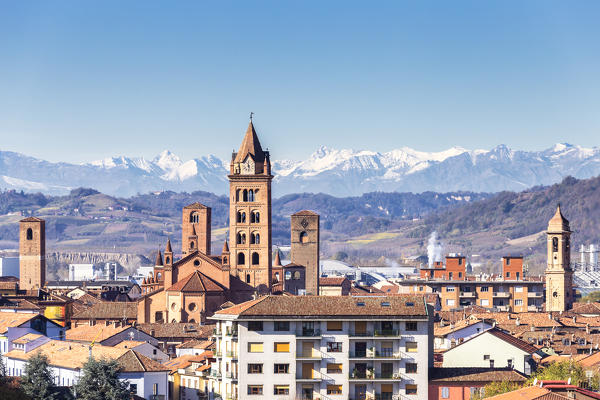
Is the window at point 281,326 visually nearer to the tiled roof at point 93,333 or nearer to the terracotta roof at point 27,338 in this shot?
the terracotta roof at point 27,338

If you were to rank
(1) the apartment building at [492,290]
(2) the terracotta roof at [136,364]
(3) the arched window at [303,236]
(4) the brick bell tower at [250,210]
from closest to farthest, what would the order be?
(2) the terracotta roof at [136,364] → (4) the brick bell tower at [250,210] → (1) the apartment building at [492,290] → (3) the arched window at [303,236]

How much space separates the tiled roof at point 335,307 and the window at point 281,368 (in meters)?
2.24

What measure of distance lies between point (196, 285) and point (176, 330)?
19.6m

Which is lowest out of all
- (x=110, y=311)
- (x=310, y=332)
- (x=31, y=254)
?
(x=110, y=311)

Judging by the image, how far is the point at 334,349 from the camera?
69438mm

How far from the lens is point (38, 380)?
6931 centimetres

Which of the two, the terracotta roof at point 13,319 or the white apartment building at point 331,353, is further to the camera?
the terracotta roof at point 13,319

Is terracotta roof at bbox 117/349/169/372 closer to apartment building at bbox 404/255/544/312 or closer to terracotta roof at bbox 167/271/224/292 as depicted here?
terracotta roof at bbox 167/271/224/292

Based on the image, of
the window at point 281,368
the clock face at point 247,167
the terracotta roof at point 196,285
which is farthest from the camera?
the clock face at point 247,167

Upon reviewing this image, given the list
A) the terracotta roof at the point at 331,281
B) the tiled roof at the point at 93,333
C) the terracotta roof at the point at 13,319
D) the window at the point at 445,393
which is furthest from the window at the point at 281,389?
the terracotta roof at the point at 331,281

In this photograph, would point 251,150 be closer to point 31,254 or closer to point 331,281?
point 331,281

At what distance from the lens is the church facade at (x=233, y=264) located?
132500 mm

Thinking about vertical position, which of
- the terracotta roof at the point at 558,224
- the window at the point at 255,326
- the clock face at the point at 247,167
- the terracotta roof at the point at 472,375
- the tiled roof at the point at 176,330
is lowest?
the terracotta roof at the point at 472,375

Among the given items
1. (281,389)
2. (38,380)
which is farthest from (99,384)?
(281,389)
